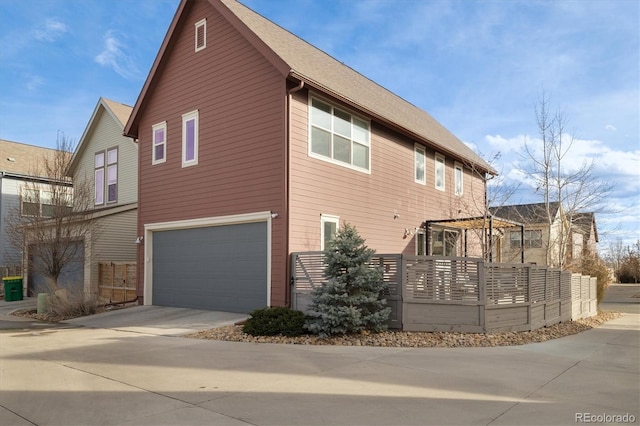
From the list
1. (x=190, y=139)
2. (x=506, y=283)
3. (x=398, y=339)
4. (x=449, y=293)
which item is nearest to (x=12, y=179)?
(x=190, y=139)

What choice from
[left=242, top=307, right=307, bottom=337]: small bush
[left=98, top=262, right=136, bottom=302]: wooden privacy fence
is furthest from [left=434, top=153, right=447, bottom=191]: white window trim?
[left=98, top=262, right=136, bottom=302]: wooden privacy fence

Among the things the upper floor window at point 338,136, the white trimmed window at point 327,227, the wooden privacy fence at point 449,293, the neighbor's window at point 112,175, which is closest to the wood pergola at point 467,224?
the upper floor window at point 338,136

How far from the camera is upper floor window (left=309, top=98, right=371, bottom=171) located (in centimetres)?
1327

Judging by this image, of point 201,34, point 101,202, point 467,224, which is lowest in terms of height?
point 467,224

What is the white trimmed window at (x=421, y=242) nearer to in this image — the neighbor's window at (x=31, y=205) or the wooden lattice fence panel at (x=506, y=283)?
the wooden lattice fence panel at (x=506, y=283)

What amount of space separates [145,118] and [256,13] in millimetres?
5122

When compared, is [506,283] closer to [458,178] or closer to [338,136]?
[338,136]

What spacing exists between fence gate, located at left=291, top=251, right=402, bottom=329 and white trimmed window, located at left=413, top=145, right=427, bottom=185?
23.6 feet

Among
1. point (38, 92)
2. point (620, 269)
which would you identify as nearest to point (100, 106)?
point (38, 92)

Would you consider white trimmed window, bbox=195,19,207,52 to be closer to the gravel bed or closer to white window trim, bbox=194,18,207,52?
white window trim, bbox=194,18,207,52

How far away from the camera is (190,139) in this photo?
15133 mm

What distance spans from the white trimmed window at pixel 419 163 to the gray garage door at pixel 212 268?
287 inches

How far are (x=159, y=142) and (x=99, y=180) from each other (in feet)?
26.8

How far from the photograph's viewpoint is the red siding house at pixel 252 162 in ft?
41.1
